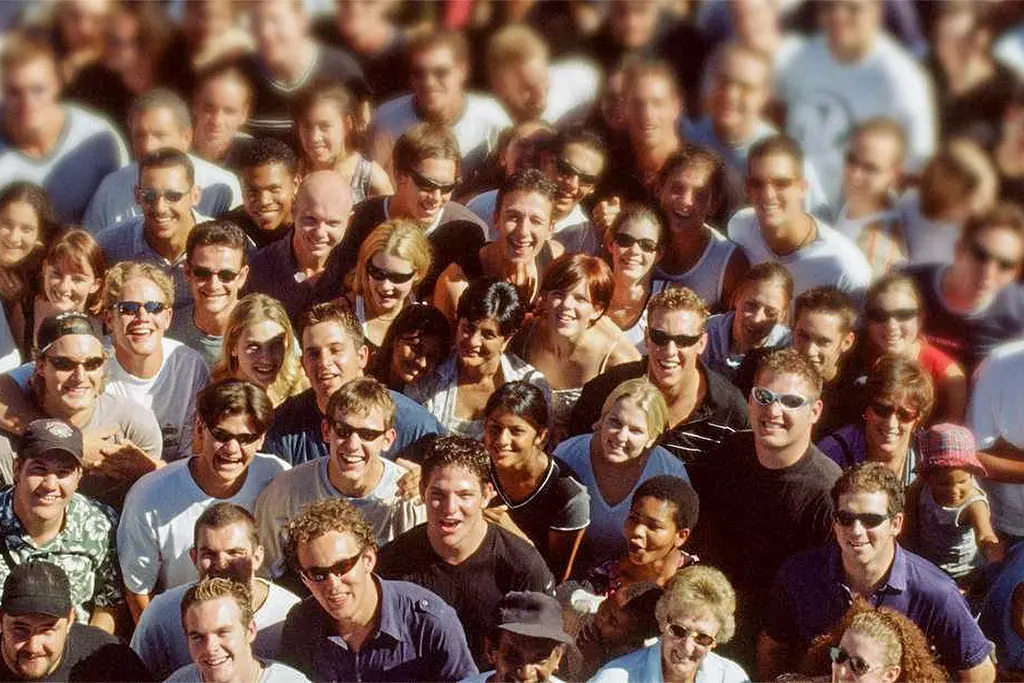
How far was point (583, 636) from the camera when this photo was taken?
5.56 meters

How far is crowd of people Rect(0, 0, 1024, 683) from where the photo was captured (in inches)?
212

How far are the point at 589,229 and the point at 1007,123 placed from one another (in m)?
1.82

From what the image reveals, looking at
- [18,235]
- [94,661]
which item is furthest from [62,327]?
[94,661]

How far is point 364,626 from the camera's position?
535 centimetres

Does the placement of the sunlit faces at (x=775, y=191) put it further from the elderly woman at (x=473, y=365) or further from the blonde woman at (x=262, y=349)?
the blonde woman at (x=262, y=349)

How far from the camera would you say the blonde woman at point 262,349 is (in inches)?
227

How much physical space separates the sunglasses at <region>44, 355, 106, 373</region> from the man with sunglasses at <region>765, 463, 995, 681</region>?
2.52m

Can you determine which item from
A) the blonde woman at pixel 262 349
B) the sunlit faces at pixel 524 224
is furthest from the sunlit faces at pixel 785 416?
the blonde woman at pixel 262 349

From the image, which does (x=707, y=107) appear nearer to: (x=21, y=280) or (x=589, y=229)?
(x=589, y=229)

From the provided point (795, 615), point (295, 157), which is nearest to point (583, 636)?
point (795, 615)

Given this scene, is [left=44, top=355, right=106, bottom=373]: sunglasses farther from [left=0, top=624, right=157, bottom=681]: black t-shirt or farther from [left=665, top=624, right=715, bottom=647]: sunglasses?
[left=665, top=624, right=715, bottom=647]: sunglasses

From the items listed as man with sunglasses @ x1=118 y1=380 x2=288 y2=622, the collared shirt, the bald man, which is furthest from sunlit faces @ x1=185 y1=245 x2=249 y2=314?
the collared shirt

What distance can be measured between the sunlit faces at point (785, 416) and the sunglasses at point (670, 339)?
0.31m

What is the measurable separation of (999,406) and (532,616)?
2005mm
